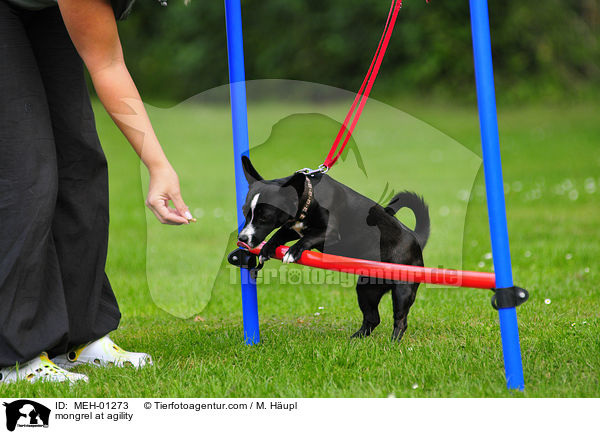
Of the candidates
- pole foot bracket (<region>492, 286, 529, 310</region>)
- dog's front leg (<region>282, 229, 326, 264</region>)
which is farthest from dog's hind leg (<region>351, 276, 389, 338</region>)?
pole foot bracket (<region>492, 286, 529, 310</region>)

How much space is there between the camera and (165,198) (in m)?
2.13

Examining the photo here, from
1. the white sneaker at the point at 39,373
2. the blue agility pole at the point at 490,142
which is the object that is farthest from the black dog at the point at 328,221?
the white sneaker at the point at 39,373

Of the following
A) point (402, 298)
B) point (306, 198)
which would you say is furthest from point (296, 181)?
point (402, 298)

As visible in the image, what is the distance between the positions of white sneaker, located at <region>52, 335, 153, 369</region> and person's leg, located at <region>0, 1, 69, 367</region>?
1.00ft

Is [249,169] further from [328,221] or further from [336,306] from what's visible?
[336,306]

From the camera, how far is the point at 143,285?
445cm

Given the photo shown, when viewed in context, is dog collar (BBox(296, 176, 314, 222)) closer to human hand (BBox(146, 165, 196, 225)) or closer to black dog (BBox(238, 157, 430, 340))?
black dog (BBox(238, 157, 430, 340))

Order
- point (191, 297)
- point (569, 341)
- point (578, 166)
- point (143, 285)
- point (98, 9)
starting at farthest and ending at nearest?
point (578, 166) < point (143, 285) < point (191, 297) < point (569, 341) < point (98, 9)

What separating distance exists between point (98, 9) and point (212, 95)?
70 cm

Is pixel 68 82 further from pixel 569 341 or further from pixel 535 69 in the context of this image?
pixel 535 69

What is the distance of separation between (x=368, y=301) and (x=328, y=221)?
1.79ft

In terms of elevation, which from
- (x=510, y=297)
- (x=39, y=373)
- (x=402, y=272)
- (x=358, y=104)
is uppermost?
(x=358, y=104)

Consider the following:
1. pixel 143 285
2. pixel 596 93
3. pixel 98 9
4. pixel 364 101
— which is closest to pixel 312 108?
pixel 364 101
